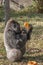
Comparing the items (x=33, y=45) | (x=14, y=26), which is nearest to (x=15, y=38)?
(x=14, y=26)

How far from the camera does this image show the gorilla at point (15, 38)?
6.28 meters

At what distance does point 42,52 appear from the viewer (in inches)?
285

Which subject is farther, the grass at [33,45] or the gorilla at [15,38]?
the grass at [33,45]

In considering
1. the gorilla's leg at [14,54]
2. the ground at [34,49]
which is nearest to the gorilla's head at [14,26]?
the gorilla's leg at [14,54]

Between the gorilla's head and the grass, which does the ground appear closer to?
the grass

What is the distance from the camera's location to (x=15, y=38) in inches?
248

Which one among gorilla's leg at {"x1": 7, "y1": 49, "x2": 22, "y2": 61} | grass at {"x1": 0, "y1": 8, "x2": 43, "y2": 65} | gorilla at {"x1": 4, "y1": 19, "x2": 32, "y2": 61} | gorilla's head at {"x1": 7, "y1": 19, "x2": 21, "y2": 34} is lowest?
grass at {"x1": 0, "y1": 8, "x2": 43, "y2": 65}

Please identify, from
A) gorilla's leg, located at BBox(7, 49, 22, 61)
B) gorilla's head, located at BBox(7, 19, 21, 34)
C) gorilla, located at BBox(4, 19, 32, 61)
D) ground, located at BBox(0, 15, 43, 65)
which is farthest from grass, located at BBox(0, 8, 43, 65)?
gorilla's head, located at BBox(7, 19, 21, 34)

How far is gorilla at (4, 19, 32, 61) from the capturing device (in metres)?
6.28

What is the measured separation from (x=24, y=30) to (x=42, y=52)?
3.91 ft

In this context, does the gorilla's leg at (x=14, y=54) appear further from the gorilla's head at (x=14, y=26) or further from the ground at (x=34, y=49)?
the gorilla's head at (x=14, y=26)

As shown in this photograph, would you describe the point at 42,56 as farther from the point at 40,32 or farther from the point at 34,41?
the point at 40,32

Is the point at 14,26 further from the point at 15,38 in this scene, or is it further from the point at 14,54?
the point at 14,54

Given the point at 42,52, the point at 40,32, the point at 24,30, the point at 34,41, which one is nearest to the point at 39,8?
the point at 40,32
